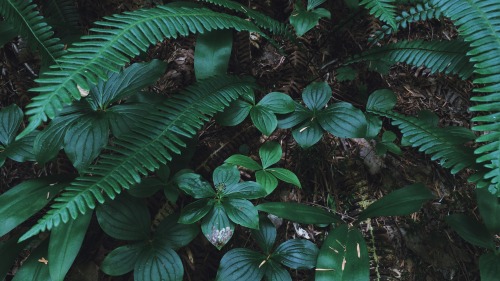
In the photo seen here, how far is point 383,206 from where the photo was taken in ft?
5.43

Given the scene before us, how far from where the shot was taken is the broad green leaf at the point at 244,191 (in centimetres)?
157

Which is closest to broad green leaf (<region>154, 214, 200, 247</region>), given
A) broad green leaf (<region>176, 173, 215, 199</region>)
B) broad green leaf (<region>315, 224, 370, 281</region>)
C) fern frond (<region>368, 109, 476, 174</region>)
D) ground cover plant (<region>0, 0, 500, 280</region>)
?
ground cover plant (<region>0, 0, 500, 280</region>)

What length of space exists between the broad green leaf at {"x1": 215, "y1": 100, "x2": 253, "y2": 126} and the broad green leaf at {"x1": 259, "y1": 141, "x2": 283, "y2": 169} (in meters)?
0.17

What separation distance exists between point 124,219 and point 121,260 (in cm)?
15

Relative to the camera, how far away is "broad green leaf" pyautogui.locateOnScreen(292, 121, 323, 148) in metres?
1.79

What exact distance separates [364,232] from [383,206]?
0.84 ft

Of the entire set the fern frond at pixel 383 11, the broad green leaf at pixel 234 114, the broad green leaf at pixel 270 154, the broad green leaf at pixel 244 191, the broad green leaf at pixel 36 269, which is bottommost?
the broad green leaf at pixel 36 269

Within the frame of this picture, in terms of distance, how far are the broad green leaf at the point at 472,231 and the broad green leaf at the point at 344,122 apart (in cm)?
51

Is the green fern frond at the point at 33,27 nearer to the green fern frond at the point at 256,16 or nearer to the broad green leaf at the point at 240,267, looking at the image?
the green fern frond at the point at 256,16

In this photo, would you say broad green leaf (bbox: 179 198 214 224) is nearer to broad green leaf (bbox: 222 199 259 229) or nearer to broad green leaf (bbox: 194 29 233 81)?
broad green leaf (bbox: 222 199 259 229)

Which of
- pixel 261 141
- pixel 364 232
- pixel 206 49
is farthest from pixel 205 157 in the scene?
pixel 364 232

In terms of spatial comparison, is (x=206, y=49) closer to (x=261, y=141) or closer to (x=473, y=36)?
(x=261, y=141)

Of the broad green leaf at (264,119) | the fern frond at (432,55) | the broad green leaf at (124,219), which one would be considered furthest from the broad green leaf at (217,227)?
the fern frond at (432,55)

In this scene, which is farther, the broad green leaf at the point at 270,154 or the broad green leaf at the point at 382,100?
the broad green leaf at the point at 382,100
